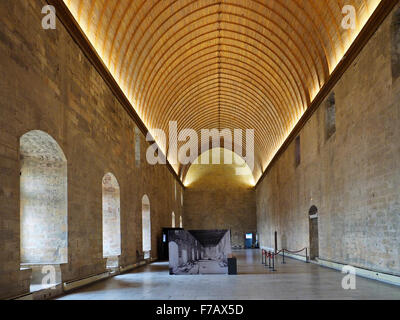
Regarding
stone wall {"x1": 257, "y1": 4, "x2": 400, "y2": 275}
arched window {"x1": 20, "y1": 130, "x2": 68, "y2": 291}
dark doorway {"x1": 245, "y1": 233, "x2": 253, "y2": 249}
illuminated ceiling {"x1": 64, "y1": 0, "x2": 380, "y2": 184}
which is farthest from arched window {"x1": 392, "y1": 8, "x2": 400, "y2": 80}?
dark doorway {"x1": 245, "y1": 233, "x2": 253, "y2": 249}

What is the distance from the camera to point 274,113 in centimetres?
2744

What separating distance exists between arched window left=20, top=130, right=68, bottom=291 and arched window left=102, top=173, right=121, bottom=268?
573 centimetres

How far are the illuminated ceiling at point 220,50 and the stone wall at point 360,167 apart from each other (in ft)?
5.03

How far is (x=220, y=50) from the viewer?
76.5ft

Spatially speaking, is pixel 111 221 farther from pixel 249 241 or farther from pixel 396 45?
pixel 249 241

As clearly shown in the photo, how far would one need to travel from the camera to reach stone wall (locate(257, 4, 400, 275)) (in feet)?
37.3

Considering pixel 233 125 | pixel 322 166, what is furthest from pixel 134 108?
pixel 233 125

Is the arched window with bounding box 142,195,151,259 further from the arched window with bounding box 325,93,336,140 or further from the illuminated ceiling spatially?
the arched window with bounding box 325,93,336,140

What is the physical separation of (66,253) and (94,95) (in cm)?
524

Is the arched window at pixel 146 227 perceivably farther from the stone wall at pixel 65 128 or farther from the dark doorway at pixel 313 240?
the dark doorway at pixel 313 240

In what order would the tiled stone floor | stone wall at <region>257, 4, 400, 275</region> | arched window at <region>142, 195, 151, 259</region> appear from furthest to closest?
arched window at <region>142, 195, 151, 259</region>, stone wall at <region>257, 4, 400, 275</region>, the tiled stone floor

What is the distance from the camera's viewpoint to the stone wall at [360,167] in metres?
11.4

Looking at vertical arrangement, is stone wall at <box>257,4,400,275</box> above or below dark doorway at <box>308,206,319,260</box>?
above

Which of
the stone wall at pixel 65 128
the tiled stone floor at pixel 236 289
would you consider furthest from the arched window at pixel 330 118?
the stone wall at pixel 65 128
